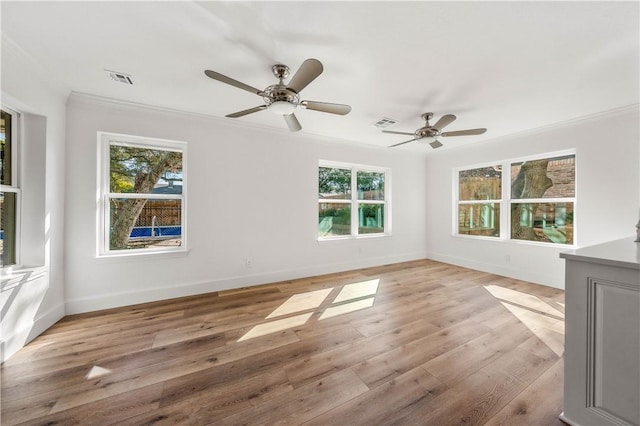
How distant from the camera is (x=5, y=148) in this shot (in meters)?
2.21

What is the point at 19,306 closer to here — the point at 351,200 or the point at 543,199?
the point at 351,200

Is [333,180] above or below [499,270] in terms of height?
above

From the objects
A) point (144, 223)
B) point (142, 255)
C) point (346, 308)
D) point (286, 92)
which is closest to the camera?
point (286, 92)

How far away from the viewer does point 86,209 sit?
2.79 meters

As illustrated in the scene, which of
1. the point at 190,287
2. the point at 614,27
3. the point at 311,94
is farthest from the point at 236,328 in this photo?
the point at 614,27

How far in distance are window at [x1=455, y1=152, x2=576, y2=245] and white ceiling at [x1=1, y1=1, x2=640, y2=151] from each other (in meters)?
1.13

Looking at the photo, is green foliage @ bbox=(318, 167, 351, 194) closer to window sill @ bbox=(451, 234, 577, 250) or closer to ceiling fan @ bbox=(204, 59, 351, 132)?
ceiling fan @ bbox=(204, 59, 351, 132)

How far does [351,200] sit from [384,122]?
1726 millimetres

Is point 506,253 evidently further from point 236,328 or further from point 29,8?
point 29,8

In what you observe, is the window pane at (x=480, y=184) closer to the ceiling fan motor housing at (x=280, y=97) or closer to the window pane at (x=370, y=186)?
the window pane at (x=370, y=186)

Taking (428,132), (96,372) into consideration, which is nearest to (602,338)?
(428,132)

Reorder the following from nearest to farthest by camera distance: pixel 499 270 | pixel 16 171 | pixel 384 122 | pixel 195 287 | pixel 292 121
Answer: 1. pixel 16 171
2. pixel 292 121
3. pixel 195 287
4. pixel 384 122
5. pixel 499 270

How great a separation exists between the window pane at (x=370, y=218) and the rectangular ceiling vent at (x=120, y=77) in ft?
12.7

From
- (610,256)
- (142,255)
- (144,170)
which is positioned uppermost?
(144,170)
